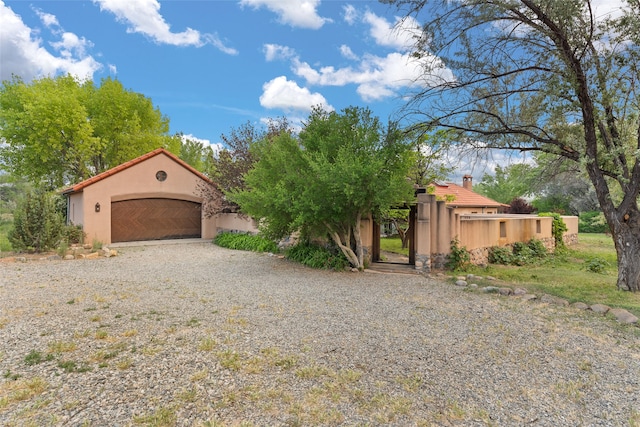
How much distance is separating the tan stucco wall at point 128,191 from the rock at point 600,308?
16.6m

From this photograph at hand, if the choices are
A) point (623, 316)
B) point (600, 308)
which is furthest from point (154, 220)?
point (623, 316)

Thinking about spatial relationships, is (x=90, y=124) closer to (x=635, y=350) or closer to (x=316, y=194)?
(x=316, y=194)

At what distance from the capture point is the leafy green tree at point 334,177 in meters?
8.35

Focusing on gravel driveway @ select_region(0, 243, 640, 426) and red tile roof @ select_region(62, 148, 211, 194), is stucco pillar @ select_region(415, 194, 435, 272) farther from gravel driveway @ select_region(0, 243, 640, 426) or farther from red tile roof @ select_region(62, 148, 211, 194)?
red tile roof @ select_region(62, 148, 211, 194)

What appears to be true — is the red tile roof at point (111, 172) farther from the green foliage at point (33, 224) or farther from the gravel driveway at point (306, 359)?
the gravel driveway at point (306, 359)

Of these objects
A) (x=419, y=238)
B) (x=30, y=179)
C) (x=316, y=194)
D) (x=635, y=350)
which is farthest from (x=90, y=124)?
(x=635, y=350)

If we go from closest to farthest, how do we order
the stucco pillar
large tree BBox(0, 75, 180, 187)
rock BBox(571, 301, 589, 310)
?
rock BBox(571, 301, 589, 310)
the stucco pillar
large tree BBox(0, 75, 180, 187)

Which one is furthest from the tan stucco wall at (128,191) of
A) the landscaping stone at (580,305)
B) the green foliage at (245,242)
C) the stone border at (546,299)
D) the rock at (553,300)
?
the landscaping stone at (580,305)

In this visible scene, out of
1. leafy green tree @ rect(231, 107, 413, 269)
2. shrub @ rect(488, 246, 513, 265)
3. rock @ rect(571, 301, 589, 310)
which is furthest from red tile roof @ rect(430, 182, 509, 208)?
rock @ rect(571, 301, 589, 310)

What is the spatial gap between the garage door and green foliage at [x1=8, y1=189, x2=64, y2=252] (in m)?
3.47

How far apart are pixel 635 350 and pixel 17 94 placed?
3171 cm

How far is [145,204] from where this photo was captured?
1678cm

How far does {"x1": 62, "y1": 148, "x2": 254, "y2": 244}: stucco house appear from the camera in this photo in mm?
15094

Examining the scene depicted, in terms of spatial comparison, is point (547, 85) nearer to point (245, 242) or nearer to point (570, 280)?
point (570, 280)
